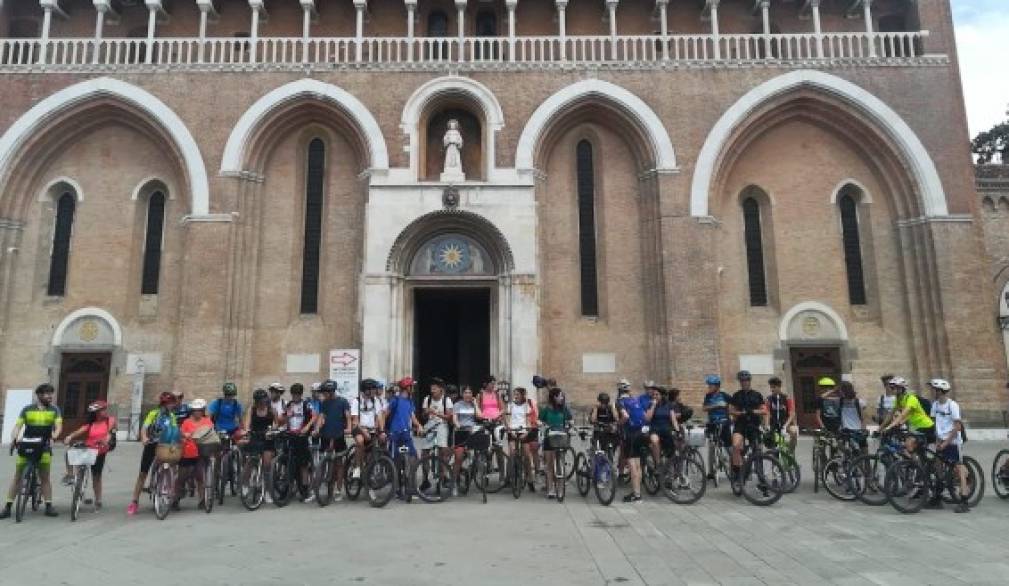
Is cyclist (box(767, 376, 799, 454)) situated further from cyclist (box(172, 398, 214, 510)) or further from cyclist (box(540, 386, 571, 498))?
cyclist (box(172, 398, 214, 510))

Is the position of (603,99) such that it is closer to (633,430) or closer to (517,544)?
(633,430)

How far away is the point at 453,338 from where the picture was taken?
2012 cm

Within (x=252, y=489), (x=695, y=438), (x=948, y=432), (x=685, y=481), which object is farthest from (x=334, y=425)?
(x=948, y=432)

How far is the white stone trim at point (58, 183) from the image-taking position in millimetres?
19141

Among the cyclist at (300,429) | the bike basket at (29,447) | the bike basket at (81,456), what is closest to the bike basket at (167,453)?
the bike basket at (81,456)

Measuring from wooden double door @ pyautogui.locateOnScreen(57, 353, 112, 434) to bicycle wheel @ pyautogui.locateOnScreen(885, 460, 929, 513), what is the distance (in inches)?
723

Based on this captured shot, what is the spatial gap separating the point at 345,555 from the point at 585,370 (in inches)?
478

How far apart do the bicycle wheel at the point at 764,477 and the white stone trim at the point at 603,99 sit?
10537mm

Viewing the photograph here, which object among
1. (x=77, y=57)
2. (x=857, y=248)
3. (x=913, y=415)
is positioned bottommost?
(x=913, y=415)

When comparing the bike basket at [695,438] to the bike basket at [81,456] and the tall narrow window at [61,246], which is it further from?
the tall narrow window at [61,246]

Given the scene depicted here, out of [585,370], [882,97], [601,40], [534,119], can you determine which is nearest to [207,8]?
[534,119]

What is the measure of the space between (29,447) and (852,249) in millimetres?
19384

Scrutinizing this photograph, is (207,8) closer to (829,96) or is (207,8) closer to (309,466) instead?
(309,466)

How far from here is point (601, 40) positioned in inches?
742
